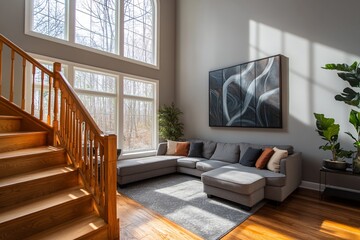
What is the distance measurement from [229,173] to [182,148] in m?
2.03

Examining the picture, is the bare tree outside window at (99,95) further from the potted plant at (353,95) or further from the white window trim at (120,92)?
the potted plant at (353,95)

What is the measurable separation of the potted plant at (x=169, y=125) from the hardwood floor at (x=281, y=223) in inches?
105

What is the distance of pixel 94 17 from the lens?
15.6ft

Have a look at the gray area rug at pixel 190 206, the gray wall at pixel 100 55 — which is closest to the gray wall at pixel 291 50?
the gray wall at pixel 100 55

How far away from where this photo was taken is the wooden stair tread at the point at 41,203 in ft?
5.51

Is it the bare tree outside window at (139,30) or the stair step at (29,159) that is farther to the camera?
the bare tree outside window at (139,30)

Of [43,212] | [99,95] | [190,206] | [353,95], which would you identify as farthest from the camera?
[99,95]

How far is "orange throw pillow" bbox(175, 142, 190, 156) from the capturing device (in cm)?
513

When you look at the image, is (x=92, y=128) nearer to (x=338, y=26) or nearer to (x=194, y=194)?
(x=194, y=194)

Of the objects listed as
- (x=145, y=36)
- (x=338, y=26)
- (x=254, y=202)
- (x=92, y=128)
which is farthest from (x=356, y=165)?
(x=145, y=36)

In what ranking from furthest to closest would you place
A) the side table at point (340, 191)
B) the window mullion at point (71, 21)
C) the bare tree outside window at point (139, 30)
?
the bare tree outside window at point (139, 30), the window mullion at point (71, 21), the side table at point (340, 191)

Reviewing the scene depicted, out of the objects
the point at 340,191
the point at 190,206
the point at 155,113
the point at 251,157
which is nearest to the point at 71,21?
the point at 155,113

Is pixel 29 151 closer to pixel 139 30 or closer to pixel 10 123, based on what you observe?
pixel 10 123

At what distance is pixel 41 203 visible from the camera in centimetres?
190
